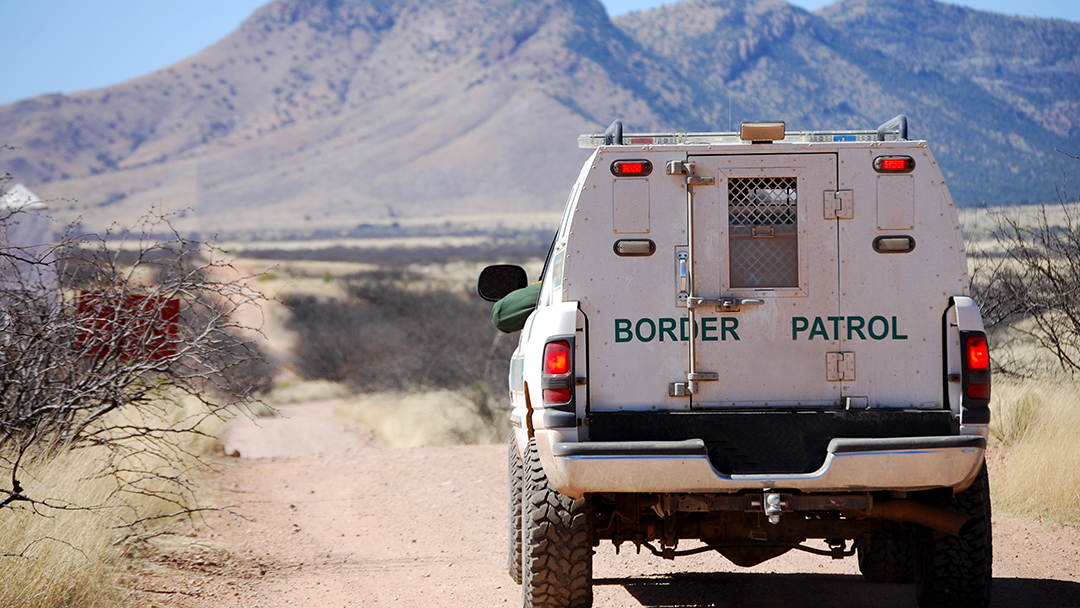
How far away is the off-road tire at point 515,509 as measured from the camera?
6.00m

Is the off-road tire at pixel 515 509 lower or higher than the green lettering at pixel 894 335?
lower

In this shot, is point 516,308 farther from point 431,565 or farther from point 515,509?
point 431,565

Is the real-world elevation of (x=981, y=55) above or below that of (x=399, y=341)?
above

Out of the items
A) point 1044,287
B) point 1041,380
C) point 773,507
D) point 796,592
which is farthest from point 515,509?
point 1041,380

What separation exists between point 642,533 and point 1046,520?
4.54 m

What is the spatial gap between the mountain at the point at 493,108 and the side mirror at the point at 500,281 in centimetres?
5834

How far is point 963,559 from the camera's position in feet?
16.9

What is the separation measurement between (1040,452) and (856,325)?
5099 mm

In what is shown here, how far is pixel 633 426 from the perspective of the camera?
4.85 m

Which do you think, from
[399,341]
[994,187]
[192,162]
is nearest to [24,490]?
[399,341]

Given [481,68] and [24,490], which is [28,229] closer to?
[24,490]

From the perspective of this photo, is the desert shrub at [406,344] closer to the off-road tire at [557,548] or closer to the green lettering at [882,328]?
the off-road tire at [557,548]

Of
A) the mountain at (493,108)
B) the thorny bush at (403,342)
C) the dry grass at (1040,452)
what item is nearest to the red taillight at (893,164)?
the dry grass at (1040,452)

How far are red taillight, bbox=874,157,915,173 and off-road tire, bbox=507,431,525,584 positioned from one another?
7.92ft
